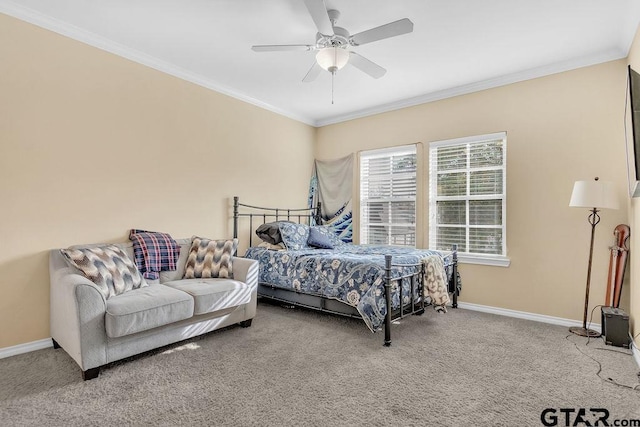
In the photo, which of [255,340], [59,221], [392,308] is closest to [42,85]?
[59,221]

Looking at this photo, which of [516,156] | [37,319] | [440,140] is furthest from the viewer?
[440,140]

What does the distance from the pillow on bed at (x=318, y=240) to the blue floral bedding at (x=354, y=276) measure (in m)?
0.34

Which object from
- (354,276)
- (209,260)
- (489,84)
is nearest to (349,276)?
(354,276)

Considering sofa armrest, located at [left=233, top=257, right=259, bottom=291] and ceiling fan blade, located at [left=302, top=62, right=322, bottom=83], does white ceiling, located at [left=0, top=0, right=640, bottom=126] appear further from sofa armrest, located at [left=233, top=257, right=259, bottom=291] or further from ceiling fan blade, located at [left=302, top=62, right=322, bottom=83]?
sofa armrest, located at [left=233, top=257, right=259, bottom=291]

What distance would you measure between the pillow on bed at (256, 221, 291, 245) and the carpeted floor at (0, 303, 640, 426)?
4.08ft

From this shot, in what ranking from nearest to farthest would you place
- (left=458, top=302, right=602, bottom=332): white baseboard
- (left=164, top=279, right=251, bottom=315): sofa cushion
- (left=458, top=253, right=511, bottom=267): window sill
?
(left=164, top=279, right=251, bottom=315): sofa cushion < (left=458, top=302, right=602, bottom=332): white baseboard < (left=458, top=253, right=511, bottom=267): window sill

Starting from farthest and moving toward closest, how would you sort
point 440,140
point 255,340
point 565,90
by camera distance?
1. point 440,140
2. point 565,90
3. point 255,340

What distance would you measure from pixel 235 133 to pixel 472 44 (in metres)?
2.85

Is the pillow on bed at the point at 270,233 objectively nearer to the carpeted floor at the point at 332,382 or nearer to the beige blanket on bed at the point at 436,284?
the carpeted floor at the point at 332,382

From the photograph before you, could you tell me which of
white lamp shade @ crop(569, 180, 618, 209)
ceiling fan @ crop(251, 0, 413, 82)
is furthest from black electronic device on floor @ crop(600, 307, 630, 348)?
ceiling fan @ crop(251, 0, 413, 82)

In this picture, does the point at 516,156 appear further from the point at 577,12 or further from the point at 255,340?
the point at 255,340

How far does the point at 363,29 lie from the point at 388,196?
2451 millimetres

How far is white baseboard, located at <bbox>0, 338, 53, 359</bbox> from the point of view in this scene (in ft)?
8.38

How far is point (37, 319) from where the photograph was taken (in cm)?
272
